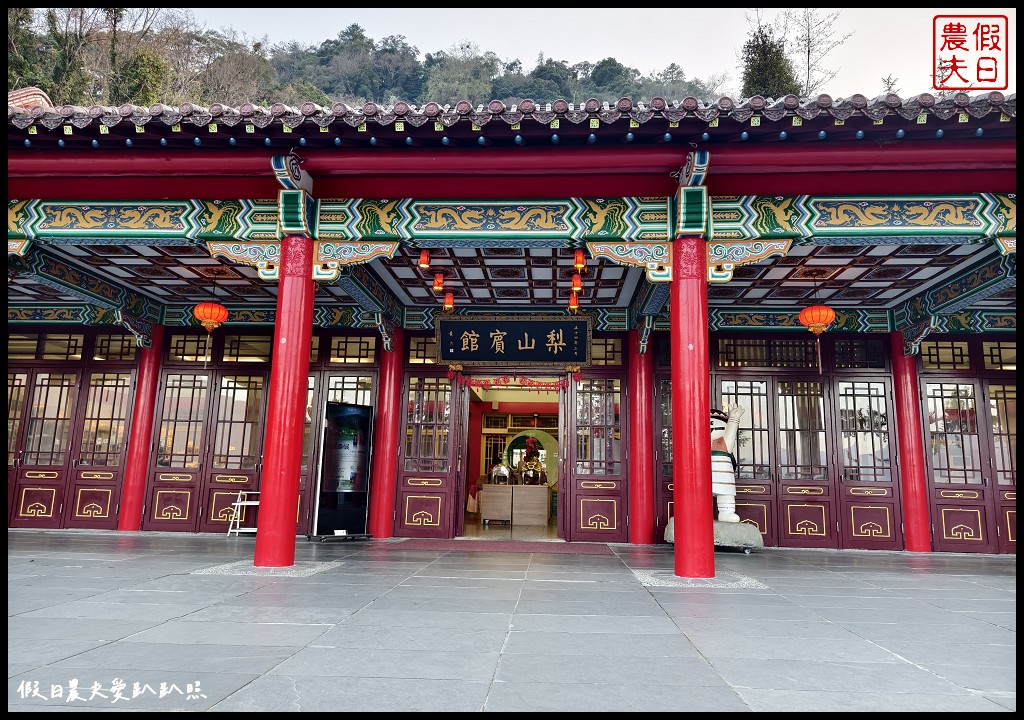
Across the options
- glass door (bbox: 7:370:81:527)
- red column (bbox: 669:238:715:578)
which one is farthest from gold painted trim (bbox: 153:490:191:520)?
red column (bbox: 669:238:715:578)

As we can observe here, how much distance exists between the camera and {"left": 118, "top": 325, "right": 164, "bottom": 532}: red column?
8586 millimetres

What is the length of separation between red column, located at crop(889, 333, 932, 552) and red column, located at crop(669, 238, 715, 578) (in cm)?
440

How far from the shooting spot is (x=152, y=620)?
3176 millimetres

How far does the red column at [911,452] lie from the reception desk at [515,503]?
6380mm

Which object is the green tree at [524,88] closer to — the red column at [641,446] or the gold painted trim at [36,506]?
the red column at [641,446]

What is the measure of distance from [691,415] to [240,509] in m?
6.14

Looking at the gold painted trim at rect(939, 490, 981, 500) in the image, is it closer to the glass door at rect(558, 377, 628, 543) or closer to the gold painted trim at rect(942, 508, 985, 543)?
the gold painted trim at rect(942, 508, 985, 543)

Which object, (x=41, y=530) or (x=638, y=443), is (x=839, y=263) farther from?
(x=41, y=530)

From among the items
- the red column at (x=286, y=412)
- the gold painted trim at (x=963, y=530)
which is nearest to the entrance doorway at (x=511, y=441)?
the gold painted trim at (x=963, y=530)

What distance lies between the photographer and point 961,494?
8133 mm

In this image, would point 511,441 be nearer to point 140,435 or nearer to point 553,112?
point 140,435

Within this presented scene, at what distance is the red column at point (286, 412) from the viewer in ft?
17.3

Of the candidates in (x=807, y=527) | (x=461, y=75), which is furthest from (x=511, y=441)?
(x=461, y=75)

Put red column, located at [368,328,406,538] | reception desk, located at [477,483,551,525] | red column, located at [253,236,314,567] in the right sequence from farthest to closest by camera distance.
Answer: reception desk, located at [477,483,551,525]
red column, located at [368,328,406,538]
red column, located at [253,236,314,567]
